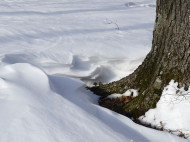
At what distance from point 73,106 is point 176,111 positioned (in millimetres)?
937

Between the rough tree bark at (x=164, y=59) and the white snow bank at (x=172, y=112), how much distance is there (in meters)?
0.07

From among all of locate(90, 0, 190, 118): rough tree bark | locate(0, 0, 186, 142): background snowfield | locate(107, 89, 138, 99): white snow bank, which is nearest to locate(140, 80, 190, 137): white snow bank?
locate(90, 0, 190, 118): rough tree bark

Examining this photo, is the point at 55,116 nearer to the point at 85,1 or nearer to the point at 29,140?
the point at 29,140

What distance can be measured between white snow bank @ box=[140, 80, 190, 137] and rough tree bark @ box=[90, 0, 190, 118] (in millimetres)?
65

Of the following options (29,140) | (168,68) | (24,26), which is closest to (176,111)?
(168,68)

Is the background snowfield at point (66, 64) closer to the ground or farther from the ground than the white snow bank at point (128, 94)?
farther from the ground

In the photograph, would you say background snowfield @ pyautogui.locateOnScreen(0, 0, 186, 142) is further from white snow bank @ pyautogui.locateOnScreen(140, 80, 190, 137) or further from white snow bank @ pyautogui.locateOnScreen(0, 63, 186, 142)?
white snow bank @ pyautogui.locateOnScreen(140, 80, 190, 137)

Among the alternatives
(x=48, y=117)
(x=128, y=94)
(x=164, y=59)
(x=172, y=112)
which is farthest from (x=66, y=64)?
(x=48, y=117)

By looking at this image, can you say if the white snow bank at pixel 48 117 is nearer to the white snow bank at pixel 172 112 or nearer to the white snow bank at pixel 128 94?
the white snow bank at pixel 172 112

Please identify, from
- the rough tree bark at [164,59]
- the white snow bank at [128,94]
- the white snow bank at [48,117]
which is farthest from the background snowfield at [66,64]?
the rough tree bark at [164,59]

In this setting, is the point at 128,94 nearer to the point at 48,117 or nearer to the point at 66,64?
the point at 66,64

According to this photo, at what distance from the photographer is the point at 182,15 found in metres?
2.33

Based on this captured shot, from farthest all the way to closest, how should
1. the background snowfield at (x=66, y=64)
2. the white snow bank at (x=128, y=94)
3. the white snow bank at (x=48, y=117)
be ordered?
the white snow bank at (x=128, y=94) → the background snowfield at (x=66, y=64) → the white snow bank at (x=48, y=117)

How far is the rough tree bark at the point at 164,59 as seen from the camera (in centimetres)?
236
